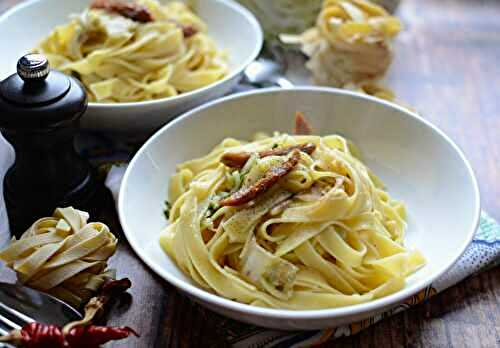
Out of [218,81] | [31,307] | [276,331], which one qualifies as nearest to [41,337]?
[31,307]

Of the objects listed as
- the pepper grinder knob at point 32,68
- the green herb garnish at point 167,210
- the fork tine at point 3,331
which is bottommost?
the green herb garnish at point 167,210

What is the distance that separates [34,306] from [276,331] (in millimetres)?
671

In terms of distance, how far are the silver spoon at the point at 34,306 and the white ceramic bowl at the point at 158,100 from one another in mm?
831

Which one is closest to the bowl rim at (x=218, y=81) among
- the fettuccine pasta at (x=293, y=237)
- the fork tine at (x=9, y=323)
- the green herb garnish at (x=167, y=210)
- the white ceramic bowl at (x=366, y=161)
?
the white ceramic bowl at (x=366, y=161)

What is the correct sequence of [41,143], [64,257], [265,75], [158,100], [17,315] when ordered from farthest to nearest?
[265,75]
[158,100]
[41,143]
[64,257]
[17,315]

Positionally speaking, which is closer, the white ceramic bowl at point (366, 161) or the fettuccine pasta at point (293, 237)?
the white ceramic bowl at point (366, 161)

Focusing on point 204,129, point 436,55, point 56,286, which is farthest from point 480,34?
point 56,286

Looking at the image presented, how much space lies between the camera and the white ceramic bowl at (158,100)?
2.51m

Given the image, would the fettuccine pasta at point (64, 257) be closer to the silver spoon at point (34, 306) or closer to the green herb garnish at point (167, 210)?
the silver spoon at point (34, 306)

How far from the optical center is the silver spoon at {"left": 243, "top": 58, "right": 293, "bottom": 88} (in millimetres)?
2971

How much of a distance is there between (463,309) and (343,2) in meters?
1.51

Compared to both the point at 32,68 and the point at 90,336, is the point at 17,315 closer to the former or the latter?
the point at 90,336

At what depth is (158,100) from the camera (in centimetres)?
249

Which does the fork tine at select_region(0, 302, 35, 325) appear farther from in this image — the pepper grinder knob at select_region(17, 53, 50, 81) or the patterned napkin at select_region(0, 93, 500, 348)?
the pepper grinder knob at select_region(17, 53, 50, 81)
